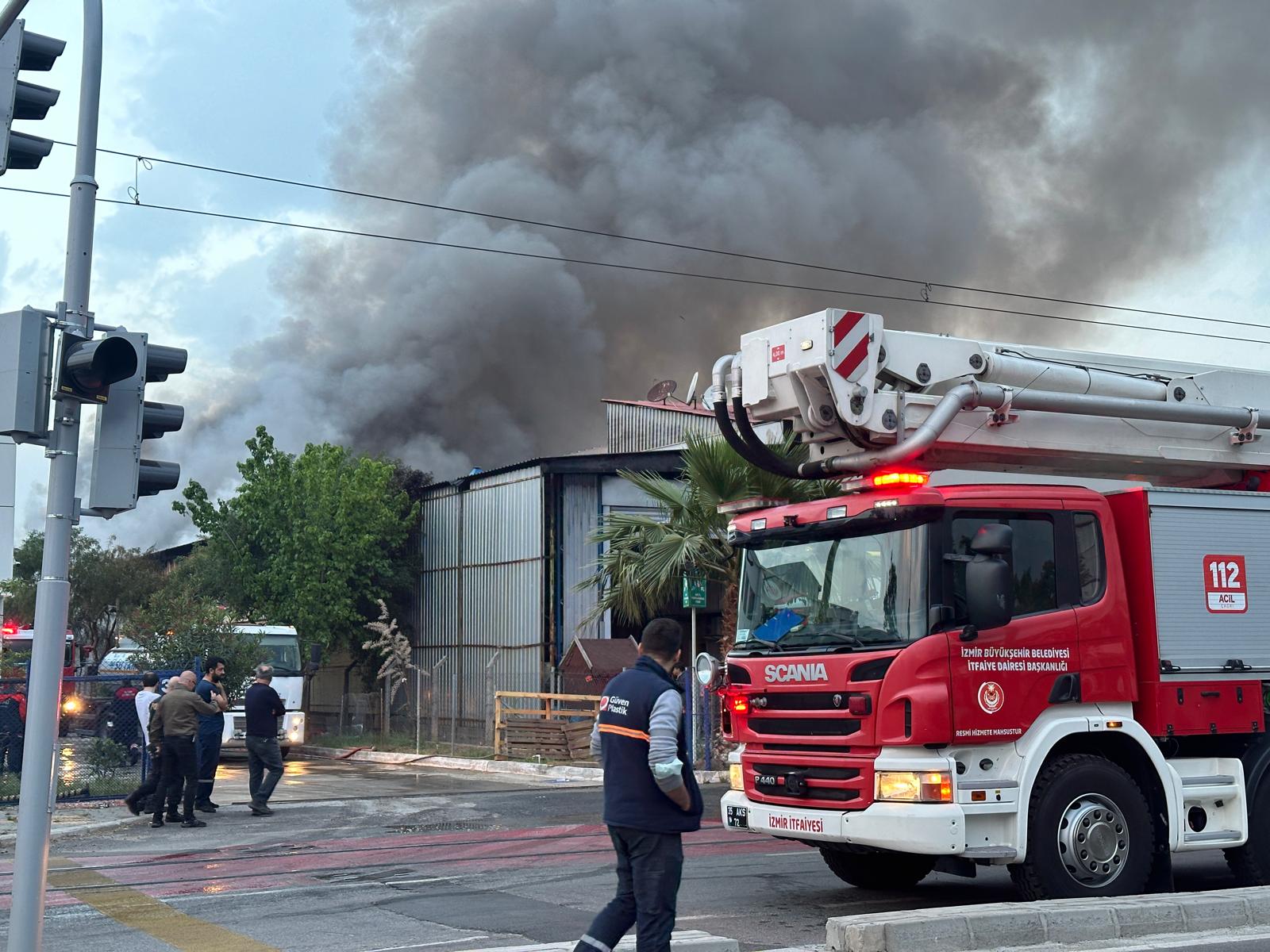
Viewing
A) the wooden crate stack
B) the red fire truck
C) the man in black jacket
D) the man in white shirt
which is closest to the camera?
the red fire truck

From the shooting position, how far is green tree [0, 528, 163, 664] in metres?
49.1

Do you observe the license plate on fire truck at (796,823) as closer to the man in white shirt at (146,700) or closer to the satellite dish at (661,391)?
the man in white shirt at (146,700)

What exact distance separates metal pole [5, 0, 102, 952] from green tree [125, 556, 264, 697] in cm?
1699

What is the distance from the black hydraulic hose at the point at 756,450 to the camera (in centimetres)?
884

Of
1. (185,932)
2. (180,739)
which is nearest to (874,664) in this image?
(185,932)

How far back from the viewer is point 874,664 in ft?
25.4

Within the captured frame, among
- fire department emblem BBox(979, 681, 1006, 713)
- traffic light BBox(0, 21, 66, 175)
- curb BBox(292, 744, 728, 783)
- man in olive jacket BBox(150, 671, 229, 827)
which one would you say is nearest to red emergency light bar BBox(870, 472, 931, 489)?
fire department emblem BBox(979, 681, 1006, 713)

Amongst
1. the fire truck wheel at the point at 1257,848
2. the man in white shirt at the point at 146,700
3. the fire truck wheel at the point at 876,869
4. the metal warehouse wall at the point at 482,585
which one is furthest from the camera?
the metal warehouse wall at the point at 482,585

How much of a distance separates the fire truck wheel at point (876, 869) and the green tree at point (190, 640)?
1593 cm

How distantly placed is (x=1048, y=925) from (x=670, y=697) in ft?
8.75

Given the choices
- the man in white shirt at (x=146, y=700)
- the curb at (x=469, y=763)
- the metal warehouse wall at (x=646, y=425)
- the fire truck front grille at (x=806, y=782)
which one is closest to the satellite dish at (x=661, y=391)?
the metal warehouse wall at (x=646, y=425)

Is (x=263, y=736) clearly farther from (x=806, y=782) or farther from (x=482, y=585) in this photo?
(x=482, y=585)

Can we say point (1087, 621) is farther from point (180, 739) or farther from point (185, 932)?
point (180, 739)

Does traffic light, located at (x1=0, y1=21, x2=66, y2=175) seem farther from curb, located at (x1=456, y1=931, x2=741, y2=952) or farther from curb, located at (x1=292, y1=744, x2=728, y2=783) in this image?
curb, located at (x1=292, y1=744, x2=728, y2=783)
